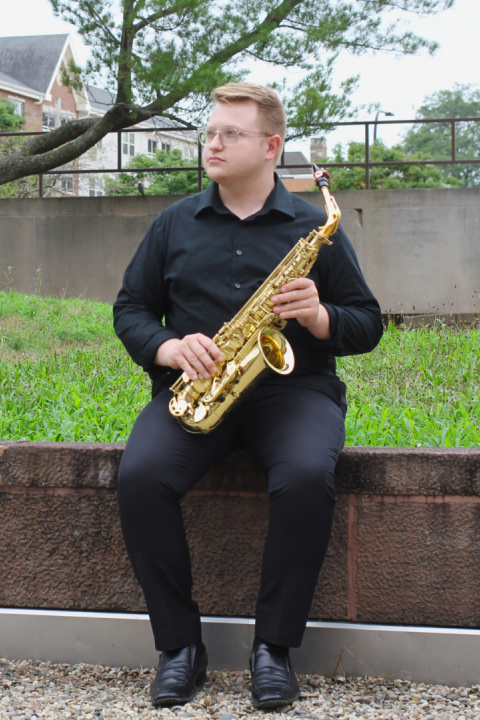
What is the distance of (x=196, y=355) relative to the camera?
8.07 ft

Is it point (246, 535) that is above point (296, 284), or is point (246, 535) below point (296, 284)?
below

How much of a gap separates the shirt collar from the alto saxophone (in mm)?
194

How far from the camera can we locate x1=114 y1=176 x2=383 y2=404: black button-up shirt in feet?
8.71

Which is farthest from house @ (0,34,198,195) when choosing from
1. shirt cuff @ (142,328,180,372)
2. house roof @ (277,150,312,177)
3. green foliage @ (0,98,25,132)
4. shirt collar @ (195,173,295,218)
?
shirt cuff @ (142,328,180,372)

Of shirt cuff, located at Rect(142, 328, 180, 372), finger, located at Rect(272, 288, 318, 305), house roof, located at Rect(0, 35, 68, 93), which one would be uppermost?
house roof, located at Rect(0, 35, 68, 93)

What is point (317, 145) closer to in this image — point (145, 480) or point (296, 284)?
point (296, 284)

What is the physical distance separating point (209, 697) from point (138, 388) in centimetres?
254

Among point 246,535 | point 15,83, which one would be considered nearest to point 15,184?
point 246,535

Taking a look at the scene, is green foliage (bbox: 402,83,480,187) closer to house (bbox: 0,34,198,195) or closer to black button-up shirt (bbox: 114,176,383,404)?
house (bbox: 0,34,198,195)

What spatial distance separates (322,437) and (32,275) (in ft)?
36.1

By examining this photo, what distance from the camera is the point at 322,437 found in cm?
241

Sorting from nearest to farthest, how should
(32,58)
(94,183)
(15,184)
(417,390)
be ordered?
(417,390) → (15,184) → (94,183) → (32,58)

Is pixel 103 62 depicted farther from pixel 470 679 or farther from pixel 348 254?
pixel 470 679

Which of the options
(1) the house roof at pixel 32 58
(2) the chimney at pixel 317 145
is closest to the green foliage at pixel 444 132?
(2) the chimney at pixel 317 145
